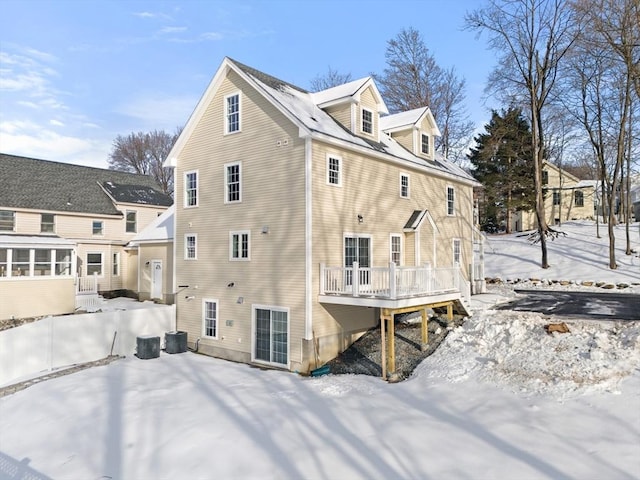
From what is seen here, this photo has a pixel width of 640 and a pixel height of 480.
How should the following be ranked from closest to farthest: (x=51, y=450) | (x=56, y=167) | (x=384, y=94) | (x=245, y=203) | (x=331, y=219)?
(x=51, y=450) < (x=331, y=219) < (x=245, y=203) < (x=56, y=167) < (x=384, y=94)

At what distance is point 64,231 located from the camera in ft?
80.5

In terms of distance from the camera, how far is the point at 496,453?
7305 millimetres

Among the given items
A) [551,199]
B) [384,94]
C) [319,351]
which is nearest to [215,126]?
[319,351]

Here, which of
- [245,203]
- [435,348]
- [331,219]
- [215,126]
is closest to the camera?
Result: [435,348]

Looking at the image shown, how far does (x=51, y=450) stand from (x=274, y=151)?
1006 cm

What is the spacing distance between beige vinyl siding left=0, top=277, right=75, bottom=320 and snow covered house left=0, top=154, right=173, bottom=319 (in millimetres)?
35

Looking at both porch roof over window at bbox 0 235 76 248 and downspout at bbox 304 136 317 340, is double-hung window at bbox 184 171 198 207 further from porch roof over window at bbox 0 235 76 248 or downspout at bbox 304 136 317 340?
porch roof over window at bbox 0 235 76 248

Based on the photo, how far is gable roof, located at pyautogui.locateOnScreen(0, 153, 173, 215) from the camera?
931 inches

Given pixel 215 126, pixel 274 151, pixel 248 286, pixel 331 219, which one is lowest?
pixel 248 286

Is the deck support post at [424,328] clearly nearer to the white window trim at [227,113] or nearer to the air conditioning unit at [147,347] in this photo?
the white window trim at [227,113]

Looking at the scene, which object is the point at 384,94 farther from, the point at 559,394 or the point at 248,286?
the point at 559,394

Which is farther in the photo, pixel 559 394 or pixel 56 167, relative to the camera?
pixel 56 167

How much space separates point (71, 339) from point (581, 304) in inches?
736

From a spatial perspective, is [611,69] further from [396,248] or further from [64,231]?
[64,231]
